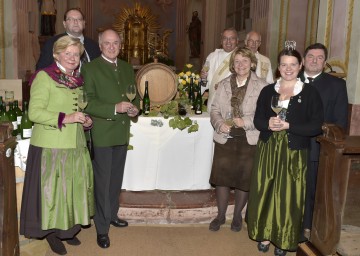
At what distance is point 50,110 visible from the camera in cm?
287

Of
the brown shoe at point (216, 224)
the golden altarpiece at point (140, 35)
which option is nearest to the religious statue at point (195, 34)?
the golden altarpiece at point (140, 35)

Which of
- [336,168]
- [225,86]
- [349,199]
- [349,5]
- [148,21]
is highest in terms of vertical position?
[148,21]

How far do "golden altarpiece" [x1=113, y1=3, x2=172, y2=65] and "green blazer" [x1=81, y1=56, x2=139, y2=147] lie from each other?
883 cm

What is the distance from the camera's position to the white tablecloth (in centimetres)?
425

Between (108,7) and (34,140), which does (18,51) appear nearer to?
(34,140)

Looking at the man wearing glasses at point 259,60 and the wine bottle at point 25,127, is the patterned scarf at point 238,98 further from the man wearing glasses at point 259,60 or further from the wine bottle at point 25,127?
the wine bottle at point 25,127

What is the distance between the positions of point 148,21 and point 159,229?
11.8 m

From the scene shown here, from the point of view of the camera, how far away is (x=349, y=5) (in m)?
4.26

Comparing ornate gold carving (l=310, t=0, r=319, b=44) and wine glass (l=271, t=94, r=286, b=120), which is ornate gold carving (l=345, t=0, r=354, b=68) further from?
ornate gold carving (l=310, t=0, r=319, b=44)

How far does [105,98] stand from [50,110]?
0.51 m

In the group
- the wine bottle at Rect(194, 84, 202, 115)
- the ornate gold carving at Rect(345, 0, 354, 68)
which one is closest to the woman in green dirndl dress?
the wine bottle at Rect(194, 84, 202, 115)

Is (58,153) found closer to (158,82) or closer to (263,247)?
(158,82)

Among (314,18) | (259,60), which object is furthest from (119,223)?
(314,18)

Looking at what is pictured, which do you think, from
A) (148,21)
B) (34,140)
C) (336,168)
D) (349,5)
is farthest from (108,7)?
(336,168)
